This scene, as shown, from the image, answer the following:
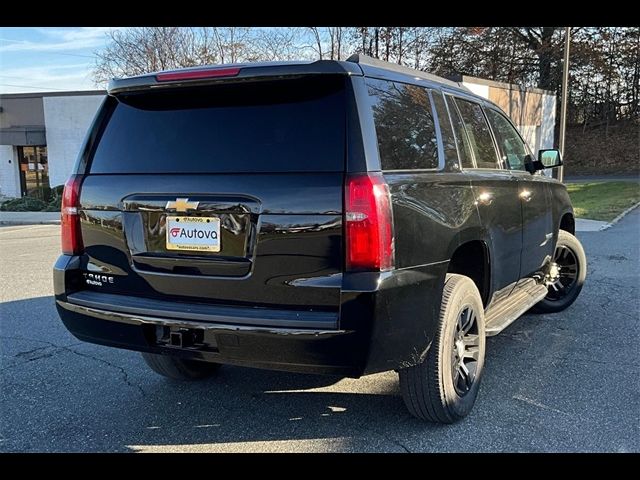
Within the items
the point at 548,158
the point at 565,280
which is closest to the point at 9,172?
the point at 565,280

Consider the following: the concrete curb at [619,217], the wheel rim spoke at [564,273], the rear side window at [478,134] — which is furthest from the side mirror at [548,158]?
the concrete curb at [619,217]

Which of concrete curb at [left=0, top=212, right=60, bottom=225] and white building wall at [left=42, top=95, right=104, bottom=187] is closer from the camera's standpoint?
concrete curb at [left=0, top=212, right=60, bottom=225]

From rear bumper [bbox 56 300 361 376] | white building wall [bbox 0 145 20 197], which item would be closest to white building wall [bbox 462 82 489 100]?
rear bumper [bbox 56 300 361 376]

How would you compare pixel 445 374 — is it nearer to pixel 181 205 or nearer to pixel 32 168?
pixel 181 205

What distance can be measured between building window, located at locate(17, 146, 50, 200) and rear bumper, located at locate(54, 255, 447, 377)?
25.9m

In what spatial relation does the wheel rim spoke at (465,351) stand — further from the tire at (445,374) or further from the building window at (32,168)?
the building window at (32,168)

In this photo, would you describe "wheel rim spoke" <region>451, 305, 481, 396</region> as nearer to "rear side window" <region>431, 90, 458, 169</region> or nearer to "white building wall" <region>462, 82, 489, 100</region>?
"rear side window" <region>431, 90, 458, 169</region>

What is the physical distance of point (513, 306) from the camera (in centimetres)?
432

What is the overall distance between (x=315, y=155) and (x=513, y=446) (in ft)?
6.31

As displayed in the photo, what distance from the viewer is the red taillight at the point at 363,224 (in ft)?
8.48

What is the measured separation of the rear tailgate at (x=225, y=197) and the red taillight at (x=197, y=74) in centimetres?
8

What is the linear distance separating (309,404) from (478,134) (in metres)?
2.28

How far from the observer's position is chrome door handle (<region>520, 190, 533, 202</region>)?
4.42 metres
